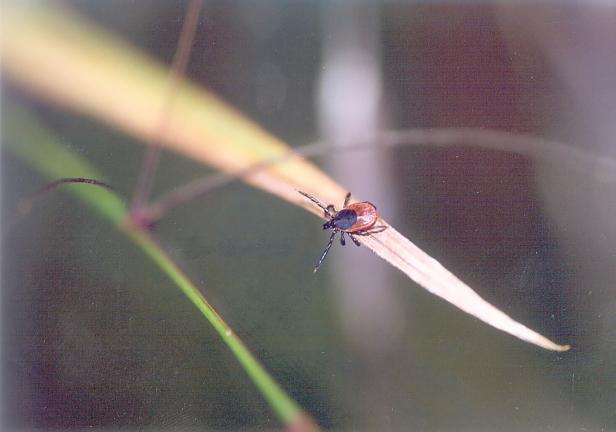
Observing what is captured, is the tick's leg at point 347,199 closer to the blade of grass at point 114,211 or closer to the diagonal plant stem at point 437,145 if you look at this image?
the diagonal plant stem at point 437,145

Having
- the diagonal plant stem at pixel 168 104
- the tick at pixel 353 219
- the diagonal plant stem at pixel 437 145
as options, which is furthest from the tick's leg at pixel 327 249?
the diagonal plant stem at pixel 168 104

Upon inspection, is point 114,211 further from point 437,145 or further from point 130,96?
point 437,145

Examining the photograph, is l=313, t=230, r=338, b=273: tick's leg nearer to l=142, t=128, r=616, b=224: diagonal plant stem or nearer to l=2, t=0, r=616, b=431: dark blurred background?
l=2, t=0, r=616, b=431: dark blurred background

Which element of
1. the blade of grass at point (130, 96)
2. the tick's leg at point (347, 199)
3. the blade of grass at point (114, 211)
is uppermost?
the blade of grass at point (130, 96)

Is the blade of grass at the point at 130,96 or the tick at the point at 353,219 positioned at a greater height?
the blade of grass at the point at 130,96

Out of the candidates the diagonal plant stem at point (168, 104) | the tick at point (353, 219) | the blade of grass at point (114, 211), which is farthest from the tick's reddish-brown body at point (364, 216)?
the diagonal plant stem at point (168, 104)

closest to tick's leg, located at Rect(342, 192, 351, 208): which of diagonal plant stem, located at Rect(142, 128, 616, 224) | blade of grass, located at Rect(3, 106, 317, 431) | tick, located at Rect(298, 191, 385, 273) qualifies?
tick, located at Rect(298, 191, 385, 273)
